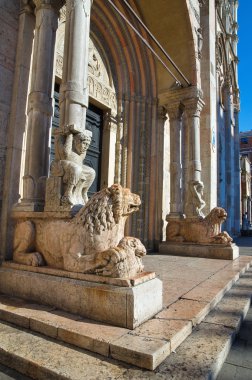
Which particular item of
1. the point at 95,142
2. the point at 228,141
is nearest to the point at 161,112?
the point at 95,142

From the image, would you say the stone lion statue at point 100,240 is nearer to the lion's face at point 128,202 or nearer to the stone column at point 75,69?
the lion's face at point 128,202

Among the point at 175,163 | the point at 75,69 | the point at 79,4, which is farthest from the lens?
the point at 175,163

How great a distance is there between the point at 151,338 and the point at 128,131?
253 inches

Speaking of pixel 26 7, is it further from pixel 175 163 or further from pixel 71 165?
pixel 175 163

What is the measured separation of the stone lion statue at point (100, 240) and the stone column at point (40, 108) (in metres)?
0.70

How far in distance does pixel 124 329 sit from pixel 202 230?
4708 millimetres

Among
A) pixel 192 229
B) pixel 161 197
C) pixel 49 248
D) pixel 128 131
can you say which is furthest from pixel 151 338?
pixel 128 131

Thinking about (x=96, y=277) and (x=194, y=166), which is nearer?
(x=96, y=277)

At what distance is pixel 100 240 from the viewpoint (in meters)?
2.57

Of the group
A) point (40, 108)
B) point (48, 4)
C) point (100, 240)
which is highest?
point (48, 4)

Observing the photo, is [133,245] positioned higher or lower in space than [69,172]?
lower

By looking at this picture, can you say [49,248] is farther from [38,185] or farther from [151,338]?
[151,338]

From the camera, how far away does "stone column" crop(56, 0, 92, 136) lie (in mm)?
3289

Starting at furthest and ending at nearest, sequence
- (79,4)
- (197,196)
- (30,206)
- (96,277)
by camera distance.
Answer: (197,196) → (79,4) → (30,206) → (96,277)
